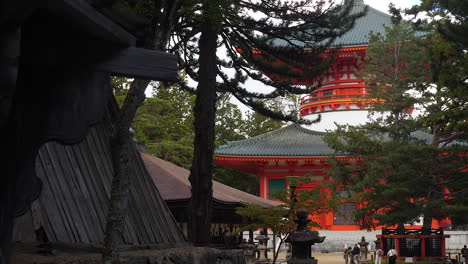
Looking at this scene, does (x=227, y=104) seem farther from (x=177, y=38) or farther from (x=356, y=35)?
(x=177, y=38)

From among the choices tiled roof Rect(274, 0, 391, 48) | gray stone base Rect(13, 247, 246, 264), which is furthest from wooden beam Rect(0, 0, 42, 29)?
tiled roof Rect(274, 0, 391, 48)

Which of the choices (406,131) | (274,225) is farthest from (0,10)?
(406,131)

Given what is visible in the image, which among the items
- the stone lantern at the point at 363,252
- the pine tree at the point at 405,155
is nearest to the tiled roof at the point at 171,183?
the pine tree at the point at 405,155

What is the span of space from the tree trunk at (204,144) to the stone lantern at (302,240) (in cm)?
265

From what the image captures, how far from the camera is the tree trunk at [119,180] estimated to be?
531cm

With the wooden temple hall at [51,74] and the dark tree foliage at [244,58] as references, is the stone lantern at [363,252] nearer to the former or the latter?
the dark tree foliage at [244,58]

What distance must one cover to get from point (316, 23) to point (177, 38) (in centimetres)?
290

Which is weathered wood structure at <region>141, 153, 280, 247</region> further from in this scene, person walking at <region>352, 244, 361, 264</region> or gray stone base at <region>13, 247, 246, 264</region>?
person walking at <region>352, 244, 361, 264</region>

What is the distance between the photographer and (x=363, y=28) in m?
35.2

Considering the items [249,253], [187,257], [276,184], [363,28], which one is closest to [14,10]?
[187,257]

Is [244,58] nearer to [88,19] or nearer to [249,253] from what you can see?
[249,253]

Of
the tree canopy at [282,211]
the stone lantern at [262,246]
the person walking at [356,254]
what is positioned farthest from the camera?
the person walking at [356,254]

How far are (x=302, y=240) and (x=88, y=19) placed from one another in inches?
402

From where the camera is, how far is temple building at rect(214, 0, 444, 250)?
31.6m
